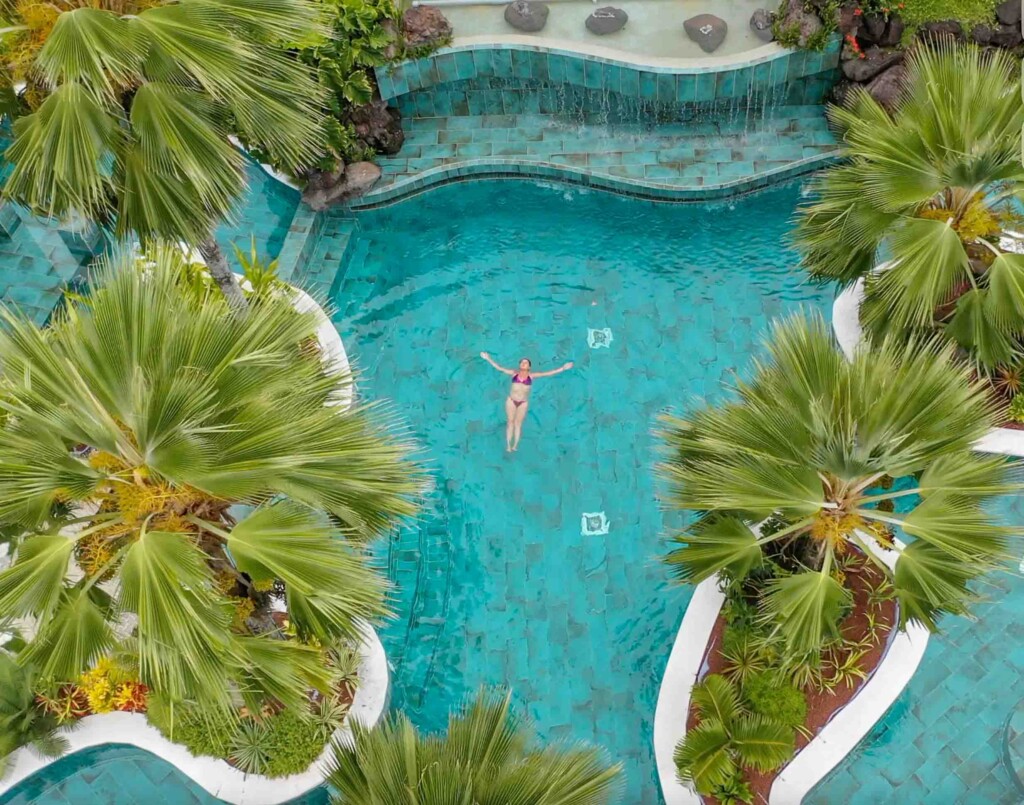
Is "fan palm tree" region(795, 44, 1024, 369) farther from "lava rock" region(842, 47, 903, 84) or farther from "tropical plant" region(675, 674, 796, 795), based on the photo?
"lava rock" region(842, 47, 903, 84)

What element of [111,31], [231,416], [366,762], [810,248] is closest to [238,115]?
[111,31]

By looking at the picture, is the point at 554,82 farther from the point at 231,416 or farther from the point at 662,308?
the point at 231,416

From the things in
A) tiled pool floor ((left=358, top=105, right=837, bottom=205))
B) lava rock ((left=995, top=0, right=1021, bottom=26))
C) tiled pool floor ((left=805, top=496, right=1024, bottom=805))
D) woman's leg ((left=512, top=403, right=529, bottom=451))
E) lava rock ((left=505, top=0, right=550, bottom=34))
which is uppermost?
lava rock ((left=505, top=0, right=550, bottom=34))

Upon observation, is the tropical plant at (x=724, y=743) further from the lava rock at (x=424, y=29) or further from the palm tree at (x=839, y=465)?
the lava rock at (x=424, y=29)

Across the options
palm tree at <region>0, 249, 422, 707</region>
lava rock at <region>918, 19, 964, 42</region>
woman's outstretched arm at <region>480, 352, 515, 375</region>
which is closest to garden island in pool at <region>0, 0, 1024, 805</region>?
palm tree at <region>0, 249, 422, 707</region>

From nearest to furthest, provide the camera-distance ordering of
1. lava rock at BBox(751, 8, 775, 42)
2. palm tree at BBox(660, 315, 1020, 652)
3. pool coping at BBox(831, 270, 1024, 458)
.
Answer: palm tree at BBox(660, 315, 1020, 652) → pool coping at BBox(831, 270, 1024, 458) → lava rock at BBox(751, 8, 775, 42)

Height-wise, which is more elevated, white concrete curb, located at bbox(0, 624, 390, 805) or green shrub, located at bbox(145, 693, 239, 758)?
green shrub, located at bbox(145, 693, 239, 758)

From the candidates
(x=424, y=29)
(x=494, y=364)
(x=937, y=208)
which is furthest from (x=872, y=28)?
(x=494, y=364)
